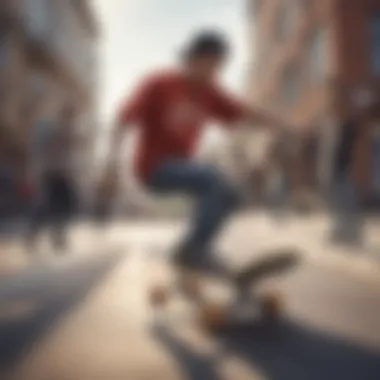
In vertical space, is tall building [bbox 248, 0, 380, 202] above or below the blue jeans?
above

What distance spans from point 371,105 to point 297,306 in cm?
122

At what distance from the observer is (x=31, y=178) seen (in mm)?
5289

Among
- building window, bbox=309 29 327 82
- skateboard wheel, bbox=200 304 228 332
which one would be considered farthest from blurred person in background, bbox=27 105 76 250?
building window, bbox=309 29 327 82

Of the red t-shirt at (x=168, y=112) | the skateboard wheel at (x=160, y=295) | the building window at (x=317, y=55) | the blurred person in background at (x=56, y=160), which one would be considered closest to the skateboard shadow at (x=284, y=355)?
the skateboard wheel at (x=160, y=295)

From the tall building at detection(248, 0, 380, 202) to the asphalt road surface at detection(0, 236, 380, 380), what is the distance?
2.09 feet

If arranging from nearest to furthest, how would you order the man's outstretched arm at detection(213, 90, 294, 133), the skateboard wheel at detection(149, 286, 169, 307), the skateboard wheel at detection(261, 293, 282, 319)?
the man's outstretched arm at detection(213, 90, 294, 133)
the skateboard wheel at detection(261, 293, 282, 319)
the skateboard wheel at detection(149, 286, 169, 307)

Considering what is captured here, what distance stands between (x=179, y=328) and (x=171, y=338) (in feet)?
0.53

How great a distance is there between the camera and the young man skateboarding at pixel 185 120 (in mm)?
2344

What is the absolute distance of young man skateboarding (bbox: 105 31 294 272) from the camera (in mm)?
2344

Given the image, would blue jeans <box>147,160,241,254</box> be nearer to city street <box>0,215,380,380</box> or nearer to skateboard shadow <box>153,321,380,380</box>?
city street <box>0,215,380,380</box>

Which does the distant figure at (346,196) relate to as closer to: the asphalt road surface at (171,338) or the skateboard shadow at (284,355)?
the asphalt road surface at (171,338)

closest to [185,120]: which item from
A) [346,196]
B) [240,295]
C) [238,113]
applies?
[238,113]

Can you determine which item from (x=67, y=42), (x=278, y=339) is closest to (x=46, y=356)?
(x=278, y=339)

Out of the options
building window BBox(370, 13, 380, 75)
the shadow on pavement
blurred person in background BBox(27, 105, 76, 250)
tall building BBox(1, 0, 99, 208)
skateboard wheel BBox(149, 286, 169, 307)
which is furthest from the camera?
building window BBox(370, 13, 380, 75)
